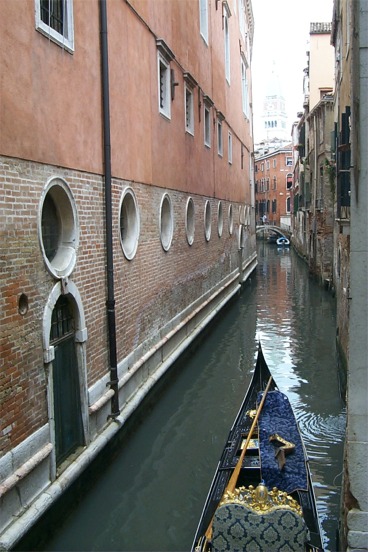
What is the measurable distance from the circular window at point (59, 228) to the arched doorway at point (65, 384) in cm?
36

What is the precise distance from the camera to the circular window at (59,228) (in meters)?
5.89

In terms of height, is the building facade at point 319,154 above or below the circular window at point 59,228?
above

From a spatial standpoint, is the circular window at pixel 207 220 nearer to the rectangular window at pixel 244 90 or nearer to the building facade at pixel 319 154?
the building facade at pixel 319 154

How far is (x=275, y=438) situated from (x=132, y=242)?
344 cm

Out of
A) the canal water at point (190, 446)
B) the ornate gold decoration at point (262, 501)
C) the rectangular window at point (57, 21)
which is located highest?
the rectangular window at point (57, 21)

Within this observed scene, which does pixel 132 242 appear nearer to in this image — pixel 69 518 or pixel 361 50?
pixel 69 518

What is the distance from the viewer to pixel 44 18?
5.73 metres

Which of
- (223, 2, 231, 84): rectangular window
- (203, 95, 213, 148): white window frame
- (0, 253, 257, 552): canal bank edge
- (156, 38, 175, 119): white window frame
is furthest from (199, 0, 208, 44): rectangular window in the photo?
(0, 253, 257, 552): canal bank edge

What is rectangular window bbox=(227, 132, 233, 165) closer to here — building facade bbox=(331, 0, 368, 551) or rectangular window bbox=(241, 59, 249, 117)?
rectangular window bbox=(241, 59, 249, 117)

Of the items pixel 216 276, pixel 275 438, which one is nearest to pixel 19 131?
pixel 275 438

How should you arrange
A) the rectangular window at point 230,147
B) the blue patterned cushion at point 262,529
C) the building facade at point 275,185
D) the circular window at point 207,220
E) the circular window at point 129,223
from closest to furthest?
the blue patterned cushion at point 262,529 < the circular window at point 129,223 < the circular window at point 207,220 < the rectangular window at point 230,147 < the building facade at point 275,185

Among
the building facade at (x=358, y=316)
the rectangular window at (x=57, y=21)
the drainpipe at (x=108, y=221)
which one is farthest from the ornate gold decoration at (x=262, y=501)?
the rectangular window at (x=57, y=21)

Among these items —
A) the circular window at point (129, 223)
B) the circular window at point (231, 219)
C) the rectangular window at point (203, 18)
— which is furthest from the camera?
the circular window at point (231, 219)

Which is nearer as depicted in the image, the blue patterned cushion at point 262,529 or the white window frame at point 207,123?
the blue patterned cushion at point 262,529
